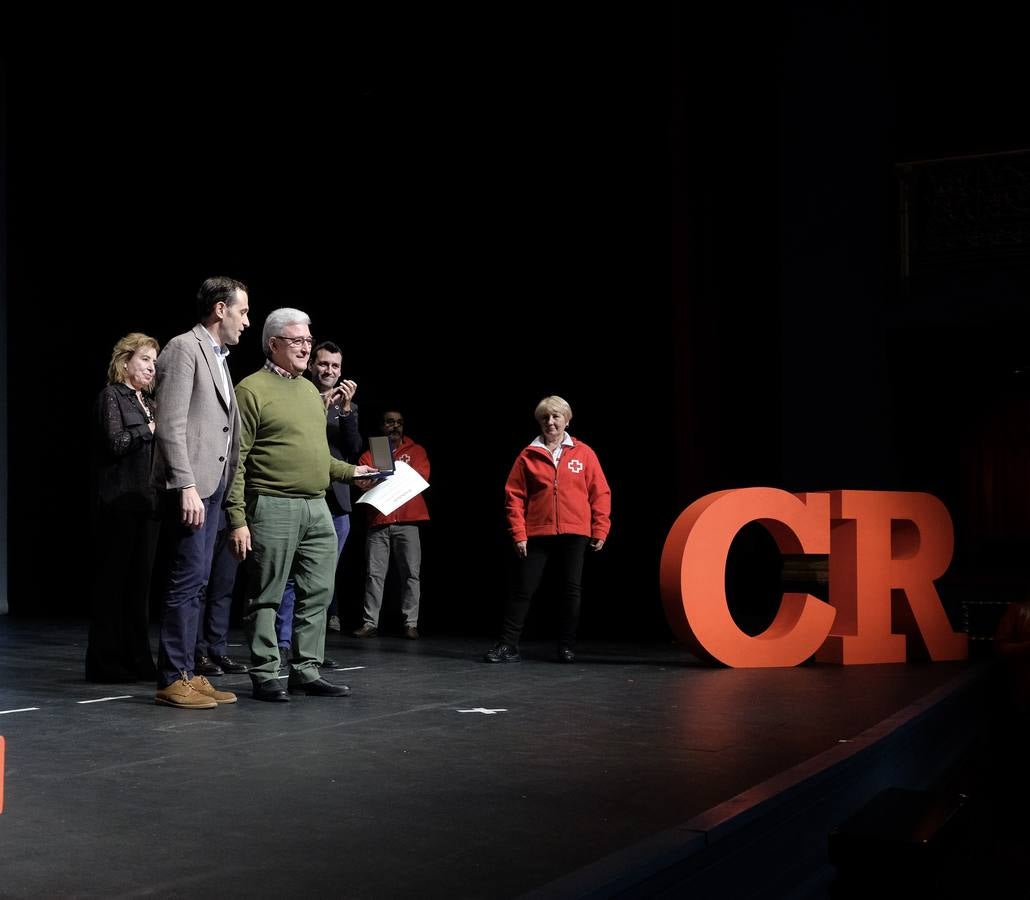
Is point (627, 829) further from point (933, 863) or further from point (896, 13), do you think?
point (896, 13)

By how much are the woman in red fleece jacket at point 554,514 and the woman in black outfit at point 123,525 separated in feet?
5.92

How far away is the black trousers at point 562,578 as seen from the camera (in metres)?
6.19

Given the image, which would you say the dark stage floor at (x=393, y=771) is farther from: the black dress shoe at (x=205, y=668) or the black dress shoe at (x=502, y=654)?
the black dress shoe at (x=502, y=654)

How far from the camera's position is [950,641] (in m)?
6.22

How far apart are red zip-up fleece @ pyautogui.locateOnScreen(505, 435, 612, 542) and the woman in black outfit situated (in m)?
1.92

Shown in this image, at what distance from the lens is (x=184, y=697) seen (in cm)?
431

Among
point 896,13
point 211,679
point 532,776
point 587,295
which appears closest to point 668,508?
point 587,295

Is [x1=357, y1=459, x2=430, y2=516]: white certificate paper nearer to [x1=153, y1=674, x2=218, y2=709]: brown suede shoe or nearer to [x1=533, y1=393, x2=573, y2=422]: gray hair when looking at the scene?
[x1=153, y1=674, x2=218, y2=709]: brown suede shoe

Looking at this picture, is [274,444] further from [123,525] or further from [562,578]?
[562,578]

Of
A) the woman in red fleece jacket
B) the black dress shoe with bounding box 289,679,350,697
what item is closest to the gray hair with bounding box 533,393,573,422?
the woman in red fleece jacket

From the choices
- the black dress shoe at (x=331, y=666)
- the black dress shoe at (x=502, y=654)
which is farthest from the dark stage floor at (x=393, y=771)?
the black dress shoe at (x=502, y=654)

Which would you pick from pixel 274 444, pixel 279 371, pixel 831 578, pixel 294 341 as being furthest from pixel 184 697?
pixel 831 578

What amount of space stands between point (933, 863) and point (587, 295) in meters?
7.29

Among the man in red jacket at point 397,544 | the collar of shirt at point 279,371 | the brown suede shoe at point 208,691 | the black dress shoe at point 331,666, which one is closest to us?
the brown suede shoe at point 208,691
